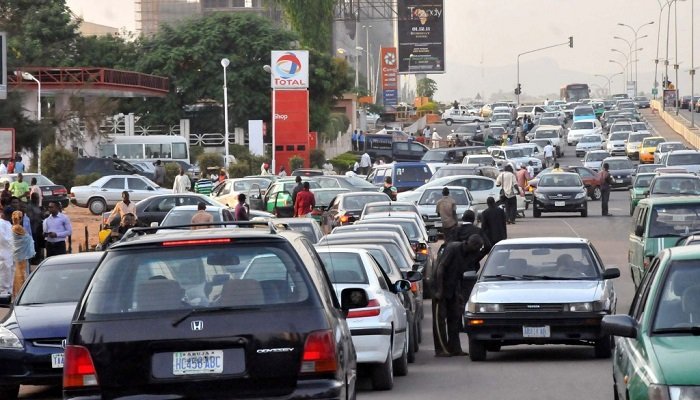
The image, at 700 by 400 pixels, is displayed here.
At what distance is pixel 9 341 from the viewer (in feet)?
48.4

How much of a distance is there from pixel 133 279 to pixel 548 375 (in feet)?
26.7

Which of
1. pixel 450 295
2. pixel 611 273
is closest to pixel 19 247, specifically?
pixel 450 295

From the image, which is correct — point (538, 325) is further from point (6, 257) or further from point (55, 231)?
point (55, 231)

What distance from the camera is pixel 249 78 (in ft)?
281

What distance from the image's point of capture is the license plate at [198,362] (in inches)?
316

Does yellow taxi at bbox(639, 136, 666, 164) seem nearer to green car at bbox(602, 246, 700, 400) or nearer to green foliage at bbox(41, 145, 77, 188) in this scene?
green foliage at bbox(41, 145, 77, 188)

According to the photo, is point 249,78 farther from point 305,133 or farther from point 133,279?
point 133,279

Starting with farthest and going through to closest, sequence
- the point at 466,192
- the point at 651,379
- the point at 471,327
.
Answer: the point at 466,192 → the point at 471,327 → the point at 651,379

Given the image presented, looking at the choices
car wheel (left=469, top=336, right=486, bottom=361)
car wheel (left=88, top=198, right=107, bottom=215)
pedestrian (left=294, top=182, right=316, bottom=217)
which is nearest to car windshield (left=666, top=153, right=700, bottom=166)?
pedestrian (left=294, top=182, right=316, bottom=217)

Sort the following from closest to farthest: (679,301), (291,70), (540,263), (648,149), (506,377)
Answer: (679,301) → (506,377) → (540,263) → (291,70) → (648,149)

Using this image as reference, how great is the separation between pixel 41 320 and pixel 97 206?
123 feet

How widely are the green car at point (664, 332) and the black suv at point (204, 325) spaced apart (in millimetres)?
1781

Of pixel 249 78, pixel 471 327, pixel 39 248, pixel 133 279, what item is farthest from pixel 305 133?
pixel 133 279

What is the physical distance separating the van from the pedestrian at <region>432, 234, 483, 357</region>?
190 inches
